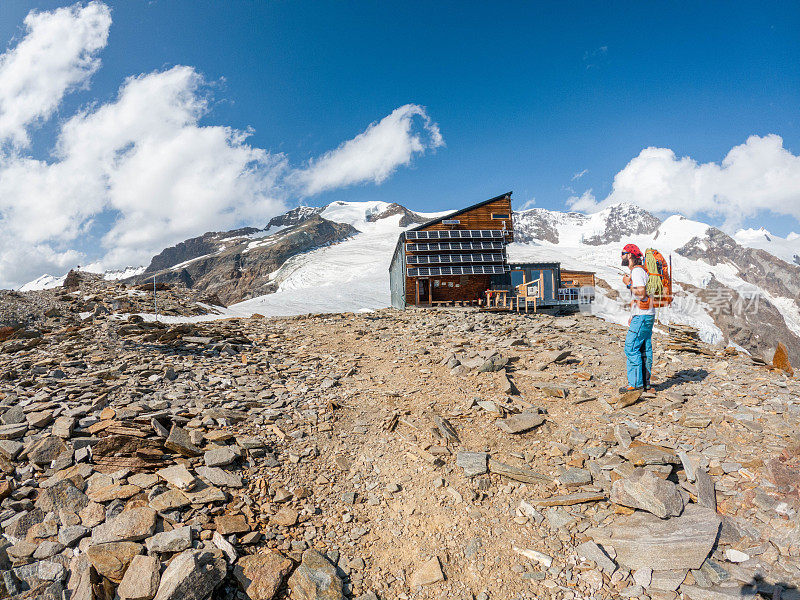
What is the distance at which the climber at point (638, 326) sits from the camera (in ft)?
26.3

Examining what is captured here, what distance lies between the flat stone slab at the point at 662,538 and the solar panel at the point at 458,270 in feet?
75.7

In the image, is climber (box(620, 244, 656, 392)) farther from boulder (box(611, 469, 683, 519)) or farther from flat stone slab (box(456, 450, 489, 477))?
flat stone slab (box(456, 450, 489, 477))

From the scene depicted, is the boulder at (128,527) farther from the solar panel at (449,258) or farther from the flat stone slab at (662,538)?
the solar panel at (449,258)

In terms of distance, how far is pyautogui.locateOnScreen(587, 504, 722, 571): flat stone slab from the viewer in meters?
4.34

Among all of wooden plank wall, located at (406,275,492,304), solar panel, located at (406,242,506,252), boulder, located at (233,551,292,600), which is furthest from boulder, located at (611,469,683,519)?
solar panel, located at (406,242,506,252)

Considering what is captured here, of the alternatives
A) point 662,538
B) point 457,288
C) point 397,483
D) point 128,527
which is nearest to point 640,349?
point 662,538

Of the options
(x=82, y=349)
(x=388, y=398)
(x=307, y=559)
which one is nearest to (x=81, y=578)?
(x=307, y=559)

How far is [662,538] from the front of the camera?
14.9 ft

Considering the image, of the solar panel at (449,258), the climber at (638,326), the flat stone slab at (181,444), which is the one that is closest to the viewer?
the flat stone slab at (181,444)

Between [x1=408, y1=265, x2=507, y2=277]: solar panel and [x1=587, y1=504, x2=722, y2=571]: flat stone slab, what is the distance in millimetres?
23064

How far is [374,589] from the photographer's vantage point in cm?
450

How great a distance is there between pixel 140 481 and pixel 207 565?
1978mm

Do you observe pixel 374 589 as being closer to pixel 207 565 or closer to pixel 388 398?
pixel 207 565

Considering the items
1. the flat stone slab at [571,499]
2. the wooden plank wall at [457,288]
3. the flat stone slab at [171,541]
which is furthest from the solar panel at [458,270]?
the flat stone slab at [171,541]
